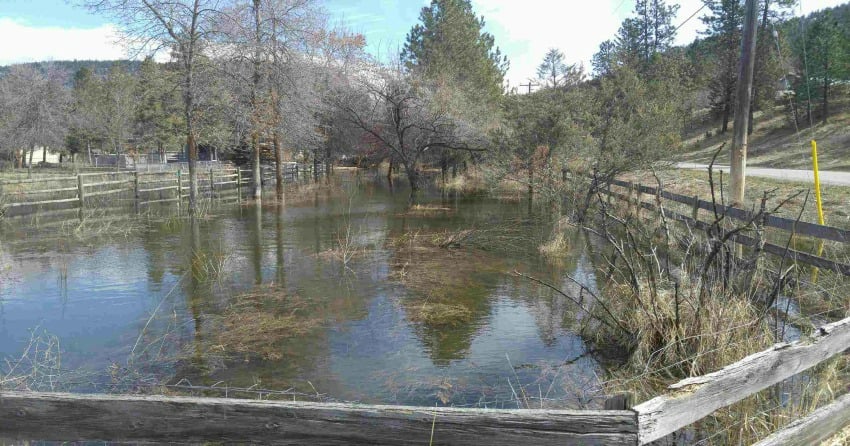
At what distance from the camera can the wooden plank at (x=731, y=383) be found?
2.86m

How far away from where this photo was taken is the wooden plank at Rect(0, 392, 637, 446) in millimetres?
2832

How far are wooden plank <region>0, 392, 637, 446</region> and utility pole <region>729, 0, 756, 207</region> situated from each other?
8940mm

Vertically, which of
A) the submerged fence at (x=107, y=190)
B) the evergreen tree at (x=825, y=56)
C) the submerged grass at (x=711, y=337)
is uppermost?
the evergreen tree at (x=825, y=56)

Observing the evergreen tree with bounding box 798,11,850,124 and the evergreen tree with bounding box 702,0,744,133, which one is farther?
the evergreen tree with bounding box 702,0,744,133

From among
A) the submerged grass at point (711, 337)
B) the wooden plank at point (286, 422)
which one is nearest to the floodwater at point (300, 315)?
the submerged grass at point (711, 337)

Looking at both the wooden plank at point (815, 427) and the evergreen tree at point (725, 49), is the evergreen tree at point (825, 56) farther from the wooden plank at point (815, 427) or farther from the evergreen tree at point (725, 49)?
the wooden plank at point (815, 427)

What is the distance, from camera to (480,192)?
2947 centimetres

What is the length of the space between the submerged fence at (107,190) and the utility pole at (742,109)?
56.6ft

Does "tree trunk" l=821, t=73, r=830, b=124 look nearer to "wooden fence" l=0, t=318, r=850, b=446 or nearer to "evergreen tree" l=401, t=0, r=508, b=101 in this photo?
"evergreen tree" l=401, t=0, r=508, b=101

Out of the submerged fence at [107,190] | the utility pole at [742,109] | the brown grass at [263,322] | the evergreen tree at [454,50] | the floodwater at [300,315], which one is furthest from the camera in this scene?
the evergreen tree at [454,50]

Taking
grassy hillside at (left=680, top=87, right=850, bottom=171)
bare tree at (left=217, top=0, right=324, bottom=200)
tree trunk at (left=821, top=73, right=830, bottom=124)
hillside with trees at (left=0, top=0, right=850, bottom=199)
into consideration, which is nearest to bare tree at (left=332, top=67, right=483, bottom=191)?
hillside with trees at (left=0, top=0, right=850, bottom=199)

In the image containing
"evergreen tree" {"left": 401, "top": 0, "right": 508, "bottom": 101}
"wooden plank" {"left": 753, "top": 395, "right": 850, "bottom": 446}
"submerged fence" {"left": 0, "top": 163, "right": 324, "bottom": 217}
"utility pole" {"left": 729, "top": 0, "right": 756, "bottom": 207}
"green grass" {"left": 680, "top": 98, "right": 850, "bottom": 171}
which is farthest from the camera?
"evergreen tree" {"left": 401, "top": 0, "right": 508, "bottom": 101}

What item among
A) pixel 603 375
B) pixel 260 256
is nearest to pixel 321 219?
pixel 260 256

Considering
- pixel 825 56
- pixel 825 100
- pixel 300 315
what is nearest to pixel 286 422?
pixel 300 315
